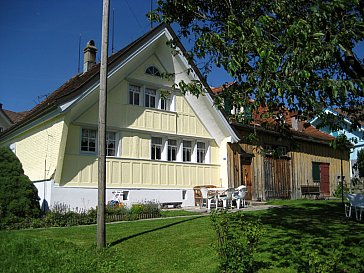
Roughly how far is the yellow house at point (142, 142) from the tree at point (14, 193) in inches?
53.4

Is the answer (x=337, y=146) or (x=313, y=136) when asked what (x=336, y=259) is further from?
(x=313, y=136)

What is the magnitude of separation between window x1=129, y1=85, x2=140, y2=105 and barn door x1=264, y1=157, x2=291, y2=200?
9.05 metres

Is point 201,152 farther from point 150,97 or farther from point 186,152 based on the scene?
point 150,97

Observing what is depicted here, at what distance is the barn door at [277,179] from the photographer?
2298 centimetres

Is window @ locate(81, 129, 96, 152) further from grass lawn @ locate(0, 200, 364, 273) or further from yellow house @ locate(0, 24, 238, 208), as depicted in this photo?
grass lawn @ locate(0, 200, 364, 273)

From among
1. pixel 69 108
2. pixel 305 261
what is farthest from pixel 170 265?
pixel 69 108

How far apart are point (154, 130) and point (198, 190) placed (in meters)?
3.84

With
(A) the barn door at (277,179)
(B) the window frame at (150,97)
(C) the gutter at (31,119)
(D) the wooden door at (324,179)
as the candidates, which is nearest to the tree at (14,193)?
(C) the gutter at (31,119)

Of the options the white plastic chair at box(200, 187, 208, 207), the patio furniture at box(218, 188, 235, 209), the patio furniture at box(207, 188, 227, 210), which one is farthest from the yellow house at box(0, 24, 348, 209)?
the patio furniture at box(218, 188, 235, 209)

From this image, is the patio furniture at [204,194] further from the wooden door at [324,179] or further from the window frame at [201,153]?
the wooden door at [324,179]

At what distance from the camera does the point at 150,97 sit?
63.2ft

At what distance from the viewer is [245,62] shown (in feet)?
21.0

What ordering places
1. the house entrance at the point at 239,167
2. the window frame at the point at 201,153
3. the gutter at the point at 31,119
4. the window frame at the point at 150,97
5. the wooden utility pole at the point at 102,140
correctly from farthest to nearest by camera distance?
the house entrance at the point at 239,167 → the window frame at the point at 201,153 → the window frame at the point at 150,97 → the gutter at the point at 31,119 → the wooden utility pole at the point at 102,140

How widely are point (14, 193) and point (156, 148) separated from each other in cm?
769
